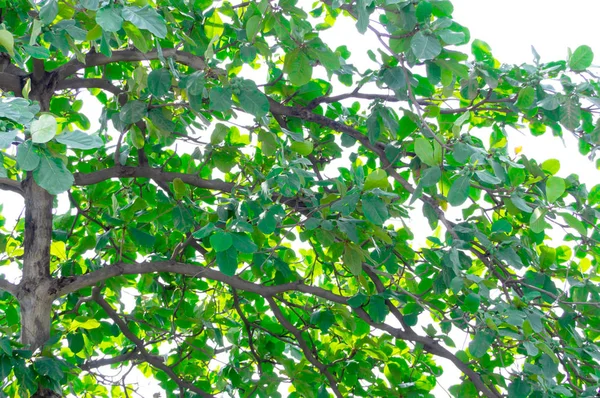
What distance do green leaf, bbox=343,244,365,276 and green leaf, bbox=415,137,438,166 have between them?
1.55ft

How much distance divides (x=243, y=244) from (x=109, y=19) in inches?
27.2

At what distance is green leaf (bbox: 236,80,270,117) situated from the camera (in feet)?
6.00

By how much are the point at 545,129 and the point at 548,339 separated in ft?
3.38

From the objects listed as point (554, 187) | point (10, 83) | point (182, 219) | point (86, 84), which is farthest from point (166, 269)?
point (554, 187)

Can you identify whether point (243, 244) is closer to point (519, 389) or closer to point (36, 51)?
point (36, 51)

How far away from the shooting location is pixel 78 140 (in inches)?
46.0

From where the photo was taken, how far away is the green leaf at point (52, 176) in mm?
1247

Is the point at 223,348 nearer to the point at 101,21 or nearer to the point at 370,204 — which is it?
the point at 370,204

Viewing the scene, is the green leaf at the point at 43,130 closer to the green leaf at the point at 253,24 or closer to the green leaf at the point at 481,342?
the green leaf at the point at 253,24

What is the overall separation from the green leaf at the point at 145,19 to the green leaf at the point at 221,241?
59 centimetres

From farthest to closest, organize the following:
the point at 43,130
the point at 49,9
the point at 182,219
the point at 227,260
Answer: the point at 182,219
the point at 227,260
the point at 49,9
the point at 43,130

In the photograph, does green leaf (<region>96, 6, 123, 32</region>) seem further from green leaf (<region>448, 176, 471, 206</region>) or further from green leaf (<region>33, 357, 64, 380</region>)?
green leaf (<region>33, 357, 64, 380</region>)

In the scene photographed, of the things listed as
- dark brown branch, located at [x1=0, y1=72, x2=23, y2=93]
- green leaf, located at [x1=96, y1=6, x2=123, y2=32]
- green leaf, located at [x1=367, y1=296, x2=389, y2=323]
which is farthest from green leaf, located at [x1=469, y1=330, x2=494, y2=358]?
dark brown branch, located at [x1=0, y1=72, x2=23, y2=93]

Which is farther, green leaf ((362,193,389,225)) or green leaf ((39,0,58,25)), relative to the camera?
green leaf ((362,193,389,225))
